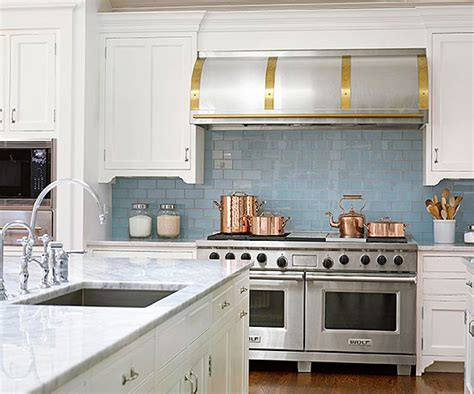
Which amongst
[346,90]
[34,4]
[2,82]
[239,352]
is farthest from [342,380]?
[34,4]

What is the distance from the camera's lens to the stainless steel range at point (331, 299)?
227 inches

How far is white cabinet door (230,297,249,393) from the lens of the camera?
3.89 m

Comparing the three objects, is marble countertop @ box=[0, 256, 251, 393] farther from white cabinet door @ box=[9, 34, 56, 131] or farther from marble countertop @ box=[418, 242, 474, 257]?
white cabinet door @ box=[9, 34, 56, 131]

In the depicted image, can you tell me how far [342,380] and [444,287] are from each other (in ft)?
3.11

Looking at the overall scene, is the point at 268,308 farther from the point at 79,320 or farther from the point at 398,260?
the point at 79,320

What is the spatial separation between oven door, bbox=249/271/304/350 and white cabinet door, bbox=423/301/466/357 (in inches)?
34.1

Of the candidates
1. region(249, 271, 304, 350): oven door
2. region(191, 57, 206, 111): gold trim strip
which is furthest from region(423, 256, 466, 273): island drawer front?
region(191, 57, 206, 111): gold trim strip

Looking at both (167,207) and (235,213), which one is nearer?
(235,213)

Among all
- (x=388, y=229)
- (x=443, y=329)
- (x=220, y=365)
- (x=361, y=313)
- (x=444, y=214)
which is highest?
(x=444, y=214)

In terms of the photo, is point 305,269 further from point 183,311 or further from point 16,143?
point 183,311

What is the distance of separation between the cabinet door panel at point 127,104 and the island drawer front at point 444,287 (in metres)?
2.23

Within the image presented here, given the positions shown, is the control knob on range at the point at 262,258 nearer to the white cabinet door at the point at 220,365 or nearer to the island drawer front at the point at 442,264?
the island drawer front at the point at 442,264

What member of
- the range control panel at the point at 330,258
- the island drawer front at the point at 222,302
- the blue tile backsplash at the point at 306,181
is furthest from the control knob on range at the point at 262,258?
the island drawer front at the point at 222,302

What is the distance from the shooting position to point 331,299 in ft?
19.1
